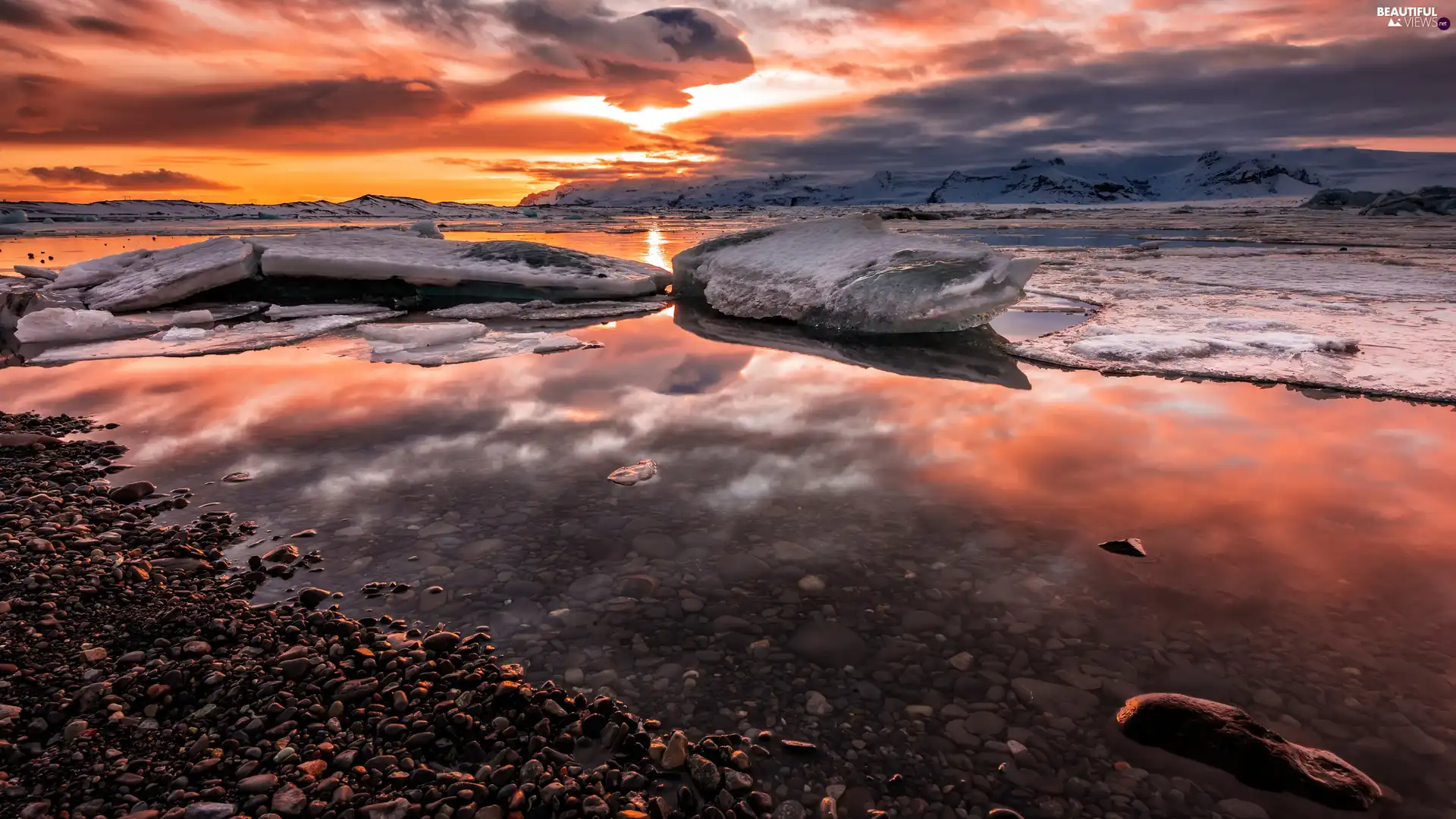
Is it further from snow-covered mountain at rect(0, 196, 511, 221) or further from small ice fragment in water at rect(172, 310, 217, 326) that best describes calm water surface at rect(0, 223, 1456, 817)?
snow-covered mountain at rect(0, 196, 511, 221)

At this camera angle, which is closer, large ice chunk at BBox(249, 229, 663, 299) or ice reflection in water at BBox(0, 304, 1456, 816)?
ice reflection in water at BBox(0, 304, 1456, 816)

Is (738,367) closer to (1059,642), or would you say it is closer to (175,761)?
(1059,642)

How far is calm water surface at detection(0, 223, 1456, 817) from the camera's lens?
2.40 metres

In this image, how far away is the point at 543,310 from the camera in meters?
12.6

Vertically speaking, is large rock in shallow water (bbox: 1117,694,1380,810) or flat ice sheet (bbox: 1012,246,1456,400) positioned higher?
flat ice sheet (bbox: 1012,246,1456,400)

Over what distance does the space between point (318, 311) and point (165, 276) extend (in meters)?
2.91

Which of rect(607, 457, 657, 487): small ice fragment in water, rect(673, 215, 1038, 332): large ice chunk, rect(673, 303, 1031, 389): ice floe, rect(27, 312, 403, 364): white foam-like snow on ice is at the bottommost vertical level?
rect(607, 457, 657, 487): small ice fragment in water

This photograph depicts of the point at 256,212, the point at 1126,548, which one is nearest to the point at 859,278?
the point at 1126,548

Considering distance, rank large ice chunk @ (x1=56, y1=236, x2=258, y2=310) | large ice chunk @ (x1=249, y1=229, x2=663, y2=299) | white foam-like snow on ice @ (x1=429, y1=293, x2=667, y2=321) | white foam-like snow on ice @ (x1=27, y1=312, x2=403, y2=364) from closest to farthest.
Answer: white foam-like snow on ice @ (x1=27, y1=312, x2=403, y2=364), white foam-like snow on ice @ (x1=429, y1=293, x2=667, y2=321), large ice chunk @ (x1=56, y1=236, x2=258, y2=310), large ice chunk @ (x1=249, y1=229, x2=663, y2=299)

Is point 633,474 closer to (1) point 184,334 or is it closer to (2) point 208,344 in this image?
(2) point 208,344

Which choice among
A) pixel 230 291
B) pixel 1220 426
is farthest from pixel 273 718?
pixel 230 291

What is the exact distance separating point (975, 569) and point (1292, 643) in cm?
125

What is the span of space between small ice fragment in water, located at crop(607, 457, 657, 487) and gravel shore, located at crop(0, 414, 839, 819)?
167cm

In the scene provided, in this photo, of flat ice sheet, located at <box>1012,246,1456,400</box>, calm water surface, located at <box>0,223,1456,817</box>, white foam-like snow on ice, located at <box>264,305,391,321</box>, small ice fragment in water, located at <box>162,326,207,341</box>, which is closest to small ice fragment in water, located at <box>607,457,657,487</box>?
calm water surface, located at <box>0,223,1456,817</box>
